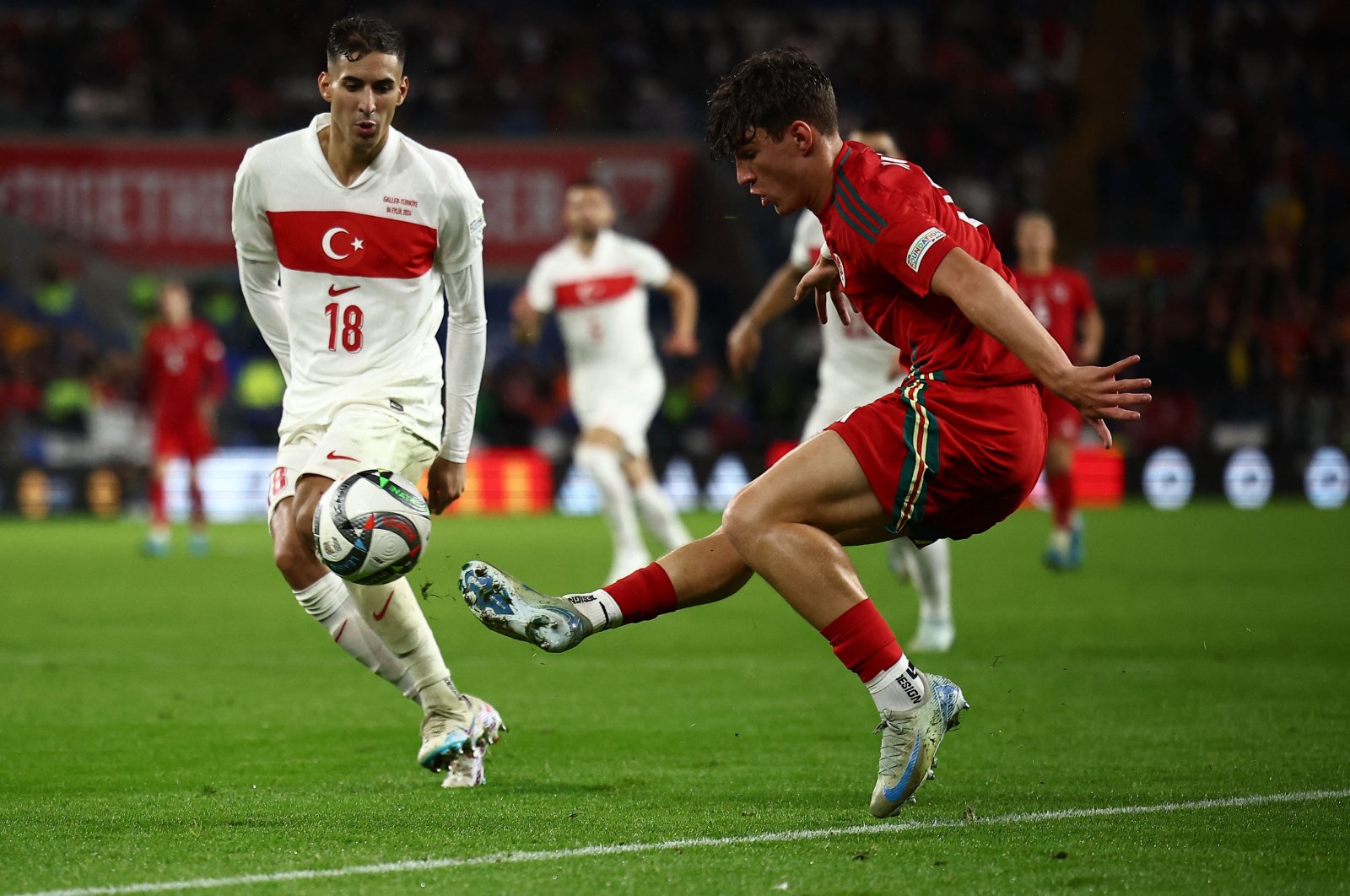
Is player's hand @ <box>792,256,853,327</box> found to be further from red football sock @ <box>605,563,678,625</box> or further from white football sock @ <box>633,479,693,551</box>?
white football sock @ <box>633,479,693,551</box>

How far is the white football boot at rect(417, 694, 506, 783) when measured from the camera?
203 inches

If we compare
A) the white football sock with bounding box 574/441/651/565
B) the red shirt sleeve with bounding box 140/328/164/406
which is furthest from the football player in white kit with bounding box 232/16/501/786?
the red shirt sleeve with bounding box 140/328/164/406

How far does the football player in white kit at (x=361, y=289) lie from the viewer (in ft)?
17.5

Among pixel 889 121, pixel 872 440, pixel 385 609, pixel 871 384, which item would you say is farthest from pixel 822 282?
pixel 889 121

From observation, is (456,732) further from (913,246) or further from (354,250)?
(913,246)

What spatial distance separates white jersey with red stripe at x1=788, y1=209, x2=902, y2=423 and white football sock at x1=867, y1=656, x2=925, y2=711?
4289 mm

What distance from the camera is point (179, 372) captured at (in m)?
16.3

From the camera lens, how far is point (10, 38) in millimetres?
25719

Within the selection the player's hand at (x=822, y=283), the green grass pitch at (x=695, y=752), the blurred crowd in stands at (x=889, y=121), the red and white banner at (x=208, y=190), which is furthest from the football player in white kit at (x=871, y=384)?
the red and white banner at (x=208, y=190)

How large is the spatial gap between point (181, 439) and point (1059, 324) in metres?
8.26

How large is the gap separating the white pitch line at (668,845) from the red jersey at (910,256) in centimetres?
113

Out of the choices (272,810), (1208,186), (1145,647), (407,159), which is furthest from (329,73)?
(1208,186)

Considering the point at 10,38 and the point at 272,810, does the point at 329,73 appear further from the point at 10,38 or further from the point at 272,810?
the point at 10,38

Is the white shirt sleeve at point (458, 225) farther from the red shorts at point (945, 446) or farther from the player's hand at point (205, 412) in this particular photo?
the player's hand at point (205, 412)
